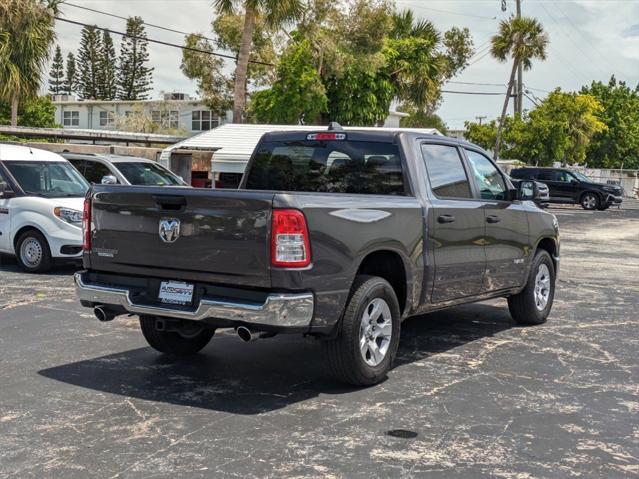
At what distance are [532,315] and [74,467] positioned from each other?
563 cm

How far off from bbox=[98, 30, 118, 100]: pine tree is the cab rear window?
72.4m

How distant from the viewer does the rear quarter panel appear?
5.52 metres

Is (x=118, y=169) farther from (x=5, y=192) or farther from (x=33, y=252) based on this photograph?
(x=33, y=252)

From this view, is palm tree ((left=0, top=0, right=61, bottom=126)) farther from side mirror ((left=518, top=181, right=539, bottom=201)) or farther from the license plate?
the license plate

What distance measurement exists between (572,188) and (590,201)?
0.97m

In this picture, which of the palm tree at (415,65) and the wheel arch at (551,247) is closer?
the wheel arch at (551,247)

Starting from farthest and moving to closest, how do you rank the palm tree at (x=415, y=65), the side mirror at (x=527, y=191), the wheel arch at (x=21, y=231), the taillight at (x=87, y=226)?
1. the palm tree at (x=415, y=65)
2. the wheel arch at (x=21, y=231)
3. the side mirror at (x=527, y=191)
4. the taillight at (x=87, y=226)

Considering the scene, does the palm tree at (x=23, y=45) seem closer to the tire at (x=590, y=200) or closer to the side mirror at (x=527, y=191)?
the tire at (x=590, y=200)

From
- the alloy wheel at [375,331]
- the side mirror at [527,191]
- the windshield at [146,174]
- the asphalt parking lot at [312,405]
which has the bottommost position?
the asphalt parking lot at [312,405]

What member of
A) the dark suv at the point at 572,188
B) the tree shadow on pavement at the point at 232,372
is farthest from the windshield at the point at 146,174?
the dark suv at the point at 572,188

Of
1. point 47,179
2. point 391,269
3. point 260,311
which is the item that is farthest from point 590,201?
point 260,311

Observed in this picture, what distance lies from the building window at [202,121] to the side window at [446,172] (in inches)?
2048

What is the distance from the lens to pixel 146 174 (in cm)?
1578

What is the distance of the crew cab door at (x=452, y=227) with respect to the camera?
6941mm
